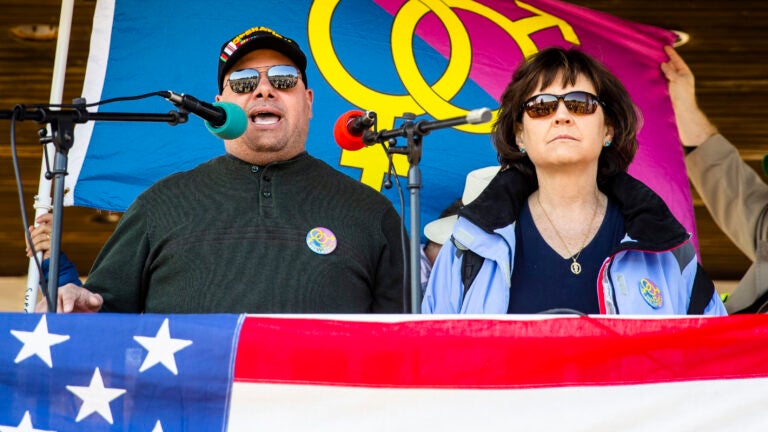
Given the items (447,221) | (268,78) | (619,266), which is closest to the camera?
(619,266)

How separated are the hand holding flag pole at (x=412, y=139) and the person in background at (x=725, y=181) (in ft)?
7.47

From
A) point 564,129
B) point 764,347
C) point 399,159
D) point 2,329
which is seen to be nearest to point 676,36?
point 399,159

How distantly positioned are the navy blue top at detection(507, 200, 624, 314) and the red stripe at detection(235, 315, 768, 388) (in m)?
0.57

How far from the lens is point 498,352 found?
2105 mm

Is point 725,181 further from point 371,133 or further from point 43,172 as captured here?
point 43,172

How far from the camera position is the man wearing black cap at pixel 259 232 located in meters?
2.87

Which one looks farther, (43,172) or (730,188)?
(730,188)

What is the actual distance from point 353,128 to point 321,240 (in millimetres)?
579

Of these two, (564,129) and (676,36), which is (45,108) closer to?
(564,129)

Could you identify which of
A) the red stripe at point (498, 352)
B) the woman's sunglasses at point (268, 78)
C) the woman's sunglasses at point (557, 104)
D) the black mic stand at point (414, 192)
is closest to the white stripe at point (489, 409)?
the red stripe at point (498, 352)

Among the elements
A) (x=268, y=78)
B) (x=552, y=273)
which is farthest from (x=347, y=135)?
(x=268, y=78)

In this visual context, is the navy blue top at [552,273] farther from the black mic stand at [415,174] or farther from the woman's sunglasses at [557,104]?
the black mic stand at [415,174]

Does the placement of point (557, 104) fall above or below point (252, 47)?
below

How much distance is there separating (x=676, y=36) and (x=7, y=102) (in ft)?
11.8
